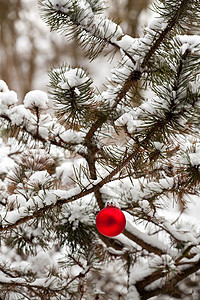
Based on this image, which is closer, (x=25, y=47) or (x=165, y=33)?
(x=165, y=33)

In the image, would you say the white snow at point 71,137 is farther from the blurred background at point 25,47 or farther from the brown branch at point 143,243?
the blurred background at point 25,47

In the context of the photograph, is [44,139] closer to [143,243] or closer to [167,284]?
[143,243]

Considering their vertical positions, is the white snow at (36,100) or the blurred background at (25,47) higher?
the blurred background at (25,47)

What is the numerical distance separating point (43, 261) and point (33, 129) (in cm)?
43

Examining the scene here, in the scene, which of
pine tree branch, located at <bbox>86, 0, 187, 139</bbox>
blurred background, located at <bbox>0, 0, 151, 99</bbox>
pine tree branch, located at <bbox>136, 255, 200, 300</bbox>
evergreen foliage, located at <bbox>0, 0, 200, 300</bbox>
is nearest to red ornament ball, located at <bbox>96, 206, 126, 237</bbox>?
evergreen foliage, located at <bbox>0, 0, 200, 300</bbox>

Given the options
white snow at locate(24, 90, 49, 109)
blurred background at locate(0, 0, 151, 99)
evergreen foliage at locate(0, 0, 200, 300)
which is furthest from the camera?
blurred background at locate(0, 0, 151, 99)

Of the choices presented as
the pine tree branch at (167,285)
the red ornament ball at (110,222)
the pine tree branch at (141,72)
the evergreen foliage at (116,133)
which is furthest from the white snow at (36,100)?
the pine tree branch at (167,285)

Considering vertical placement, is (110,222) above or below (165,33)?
below

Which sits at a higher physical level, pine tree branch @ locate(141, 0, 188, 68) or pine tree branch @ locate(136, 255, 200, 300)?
pine tree branch @ locate(141, 0, 188, 68)

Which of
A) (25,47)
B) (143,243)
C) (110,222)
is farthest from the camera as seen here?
(25,47)

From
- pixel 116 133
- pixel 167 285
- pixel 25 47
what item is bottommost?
pixel 167 285

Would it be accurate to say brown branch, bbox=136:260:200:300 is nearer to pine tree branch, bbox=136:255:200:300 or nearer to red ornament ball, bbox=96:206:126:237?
pine tree branch, bbox=136:255:200:300

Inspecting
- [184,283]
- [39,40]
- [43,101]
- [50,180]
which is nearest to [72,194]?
[50,180]

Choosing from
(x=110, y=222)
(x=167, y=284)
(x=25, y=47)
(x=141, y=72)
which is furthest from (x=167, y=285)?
(x=25, y=47)
